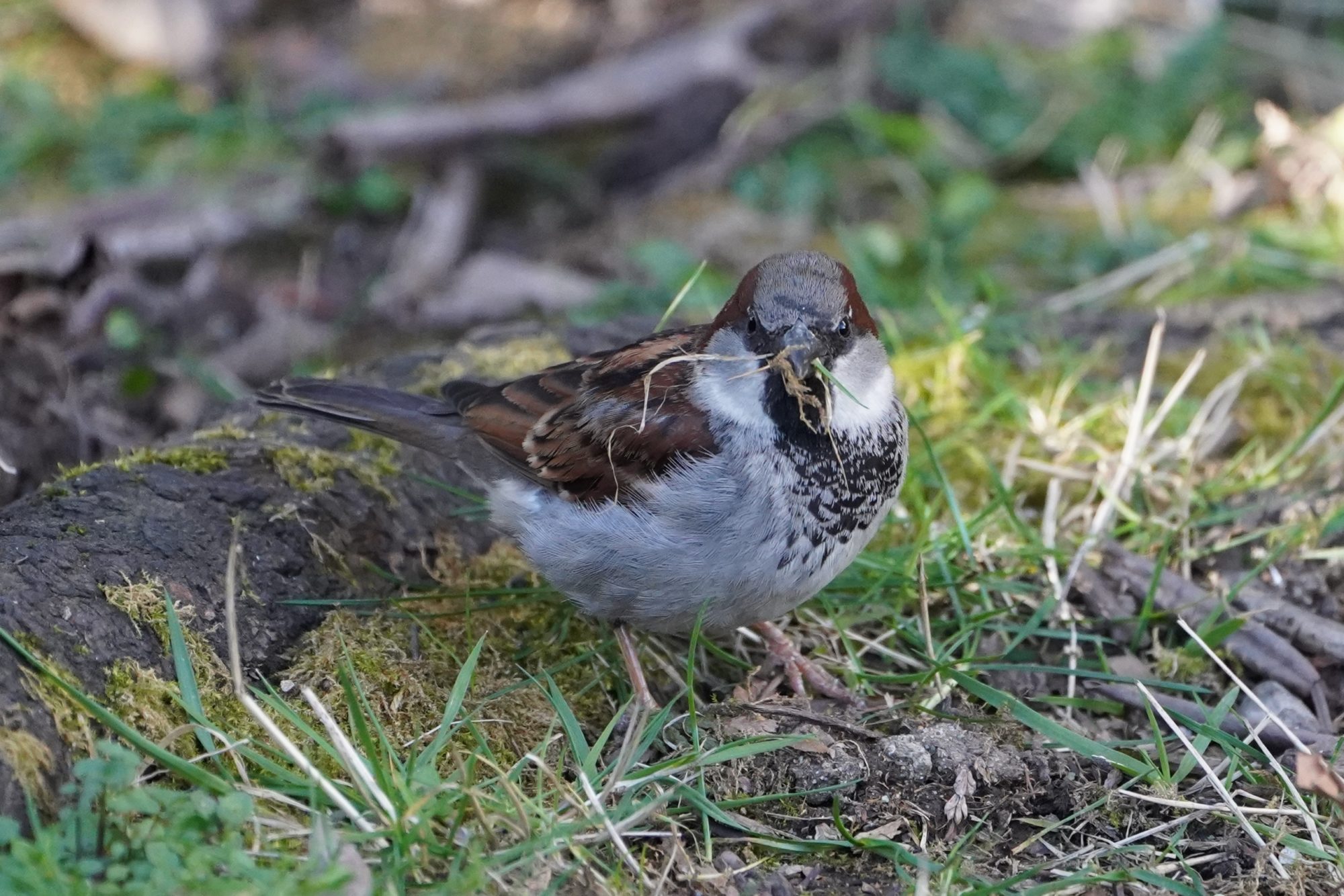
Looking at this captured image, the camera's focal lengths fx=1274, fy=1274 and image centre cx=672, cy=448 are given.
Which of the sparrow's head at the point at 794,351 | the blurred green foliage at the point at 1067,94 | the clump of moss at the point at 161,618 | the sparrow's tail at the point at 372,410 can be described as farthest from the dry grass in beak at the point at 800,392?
the blurred green foliage at the point at 1067,94

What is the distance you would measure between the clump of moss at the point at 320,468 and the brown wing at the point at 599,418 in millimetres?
354

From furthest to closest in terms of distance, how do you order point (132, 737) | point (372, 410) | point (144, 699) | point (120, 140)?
point (120, 140) < point (372, 410) < point (144, 699) < point (132, 737)

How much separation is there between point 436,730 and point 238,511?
101 cm

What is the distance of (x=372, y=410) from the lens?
13.3 ft

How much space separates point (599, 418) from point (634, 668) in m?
0.74

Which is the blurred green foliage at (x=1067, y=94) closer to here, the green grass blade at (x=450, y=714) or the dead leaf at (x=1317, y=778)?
the dead leaf at (x=1317, y=778)

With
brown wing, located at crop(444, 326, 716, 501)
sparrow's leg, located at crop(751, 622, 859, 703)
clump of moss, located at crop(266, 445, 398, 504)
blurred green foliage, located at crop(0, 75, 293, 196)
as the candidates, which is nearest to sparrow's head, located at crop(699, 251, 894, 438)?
brown wing, located at crop(444, 326, 716, 501)

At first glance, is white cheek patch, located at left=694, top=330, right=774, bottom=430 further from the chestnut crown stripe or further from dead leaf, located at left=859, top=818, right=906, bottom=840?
dead leaf, located at left=859, top=818, right=906, bottom=840

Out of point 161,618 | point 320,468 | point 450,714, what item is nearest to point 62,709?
point 161,618

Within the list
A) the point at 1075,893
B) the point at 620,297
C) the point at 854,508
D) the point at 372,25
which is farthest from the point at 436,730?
the point at 372,25

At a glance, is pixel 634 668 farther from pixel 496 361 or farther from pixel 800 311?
pixel 496 361

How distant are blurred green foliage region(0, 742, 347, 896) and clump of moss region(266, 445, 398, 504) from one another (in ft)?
4.42

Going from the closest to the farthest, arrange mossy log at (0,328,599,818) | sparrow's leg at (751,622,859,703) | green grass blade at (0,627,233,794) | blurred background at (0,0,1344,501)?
green grass blade at (0,627,233,794) < mossy log at (0,328,599,818) < sparrow's leg at (751,622,859,703) < blurred background at (0,0,1344,501)

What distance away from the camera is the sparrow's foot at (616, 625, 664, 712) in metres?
3.52
